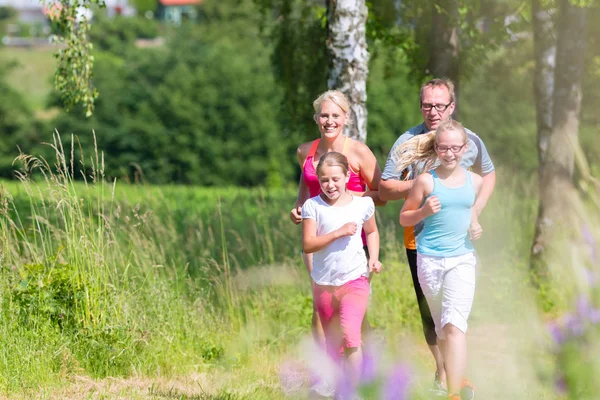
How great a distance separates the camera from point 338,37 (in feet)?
23.0

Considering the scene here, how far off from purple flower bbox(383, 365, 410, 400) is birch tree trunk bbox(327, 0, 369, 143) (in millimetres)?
3756

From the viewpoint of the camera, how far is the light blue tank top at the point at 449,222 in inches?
180

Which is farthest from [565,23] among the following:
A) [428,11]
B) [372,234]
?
[372,234]

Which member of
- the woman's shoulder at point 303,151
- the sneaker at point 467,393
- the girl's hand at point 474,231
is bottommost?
the sneaker at point 467,393

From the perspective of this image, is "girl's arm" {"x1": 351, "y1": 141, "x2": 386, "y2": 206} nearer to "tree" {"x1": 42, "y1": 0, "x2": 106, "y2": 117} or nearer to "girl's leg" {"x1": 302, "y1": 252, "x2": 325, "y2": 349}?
"girl's leg" {"x1": 302, "y1": 252, "x2": 325, "y2": 349}

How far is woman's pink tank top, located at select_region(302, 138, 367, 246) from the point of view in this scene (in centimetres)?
505

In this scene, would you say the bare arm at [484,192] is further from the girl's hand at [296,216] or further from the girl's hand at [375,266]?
the girl's hand at [296,216]

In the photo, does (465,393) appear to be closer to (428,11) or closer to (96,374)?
(96,374)

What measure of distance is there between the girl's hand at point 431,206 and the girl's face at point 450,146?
0.22m

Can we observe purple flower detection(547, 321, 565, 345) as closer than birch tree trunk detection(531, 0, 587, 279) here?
Yes

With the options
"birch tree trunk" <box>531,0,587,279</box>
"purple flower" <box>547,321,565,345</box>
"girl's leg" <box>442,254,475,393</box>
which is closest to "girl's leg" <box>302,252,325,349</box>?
"girl's leg" <box>442,254,475,393</box>

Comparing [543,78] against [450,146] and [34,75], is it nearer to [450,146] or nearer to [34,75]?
[450,146]

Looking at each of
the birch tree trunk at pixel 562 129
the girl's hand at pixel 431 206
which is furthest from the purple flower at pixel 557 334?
the birch tree trunk at pixel 562 129

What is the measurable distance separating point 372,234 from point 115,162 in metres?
32.2
